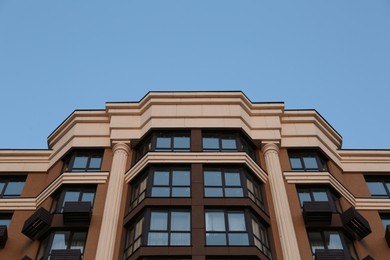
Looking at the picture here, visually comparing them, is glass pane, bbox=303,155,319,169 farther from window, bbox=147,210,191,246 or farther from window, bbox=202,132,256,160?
window, bbox=147,210,191,246

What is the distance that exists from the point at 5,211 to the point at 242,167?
1257 centimetres

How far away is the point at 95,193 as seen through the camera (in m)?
28.8

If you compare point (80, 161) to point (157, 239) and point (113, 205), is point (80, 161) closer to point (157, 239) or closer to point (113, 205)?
point (113, 205)

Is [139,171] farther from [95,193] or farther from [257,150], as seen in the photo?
[257,150]

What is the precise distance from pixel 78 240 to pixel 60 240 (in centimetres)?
83

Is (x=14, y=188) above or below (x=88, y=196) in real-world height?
above

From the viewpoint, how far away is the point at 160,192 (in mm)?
27141

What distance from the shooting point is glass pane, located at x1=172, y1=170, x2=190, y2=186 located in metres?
27.8

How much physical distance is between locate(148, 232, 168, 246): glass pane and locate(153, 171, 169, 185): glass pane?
347cm

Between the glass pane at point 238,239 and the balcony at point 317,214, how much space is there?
3.63m

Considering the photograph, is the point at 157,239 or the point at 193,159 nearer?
the point at 157,239

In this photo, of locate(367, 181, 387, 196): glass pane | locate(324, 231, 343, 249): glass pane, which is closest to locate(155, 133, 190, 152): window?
locate(324, 231, 343, 249): glass pane

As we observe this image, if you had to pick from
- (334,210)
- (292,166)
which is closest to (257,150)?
(292,166)

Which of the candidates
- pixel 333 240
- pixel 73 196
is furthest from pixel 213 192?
pixel 73 196
